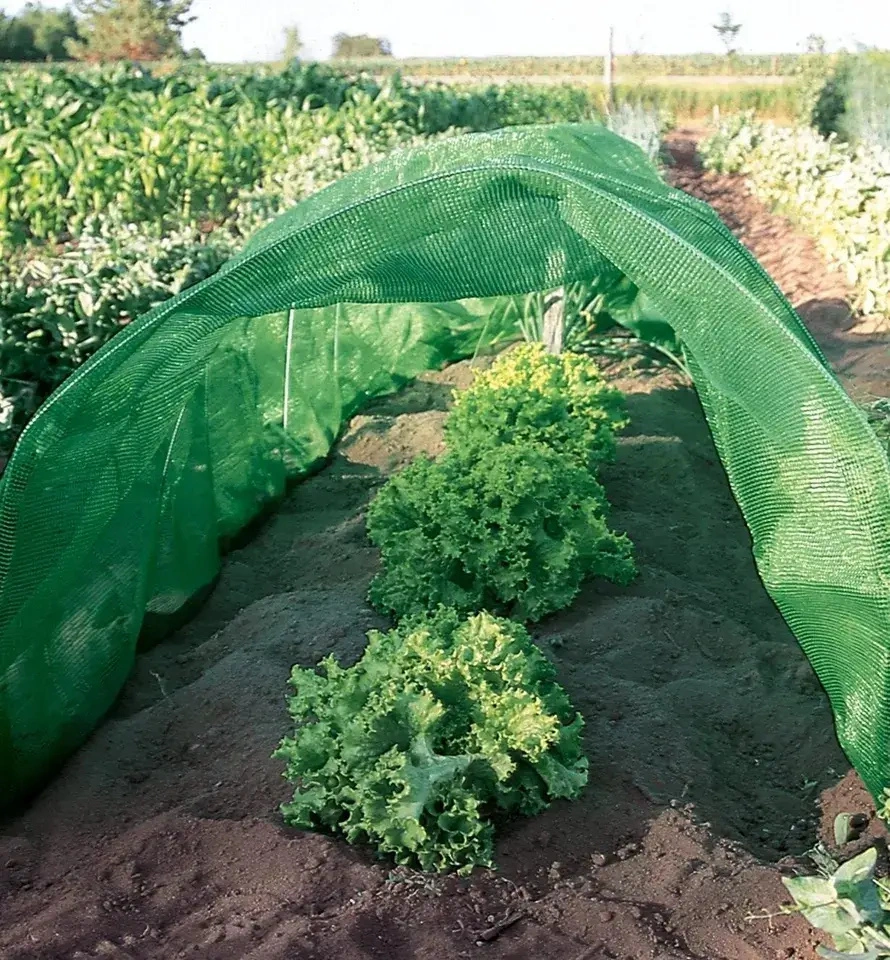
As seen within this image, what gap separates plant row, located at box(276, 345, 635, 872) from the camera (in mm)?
2840

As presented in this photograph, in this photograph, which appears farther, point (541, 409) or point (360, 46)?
point (360, 46)

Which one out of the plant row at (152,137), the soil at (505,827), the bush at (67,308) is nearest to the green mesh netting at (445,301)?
the soil at (505,827)

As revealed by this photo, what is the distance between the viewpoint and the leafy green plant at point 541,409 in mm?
5137

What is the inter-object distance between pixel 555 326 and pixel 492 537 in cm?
319

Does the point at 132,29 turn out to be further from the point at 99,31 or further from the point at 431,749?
Answer: the point at 431,749

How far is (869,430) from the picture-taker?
2.68 metres

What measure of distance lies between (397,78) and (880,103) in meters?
10.8

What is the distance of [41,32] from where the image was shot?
6294 centimetres

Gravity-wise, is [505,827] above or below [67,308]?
below

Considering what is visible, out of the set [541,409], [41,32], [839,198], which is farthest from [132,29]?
[541,409]

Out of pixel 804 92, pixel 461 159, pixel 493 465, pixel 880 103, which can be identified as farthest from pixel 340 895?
pixel 804 92

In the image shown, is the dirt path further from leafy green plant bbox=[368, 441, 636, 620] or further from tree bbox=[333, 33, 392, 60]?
tree bbox=[333, 33, 392, 60]

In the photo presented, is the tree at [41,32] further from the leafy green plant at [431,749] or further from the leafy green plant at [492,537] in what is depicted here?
the leafy green plant at [431,749]

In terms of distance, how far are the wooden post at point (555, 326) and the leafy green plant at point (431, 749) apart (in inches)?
167
